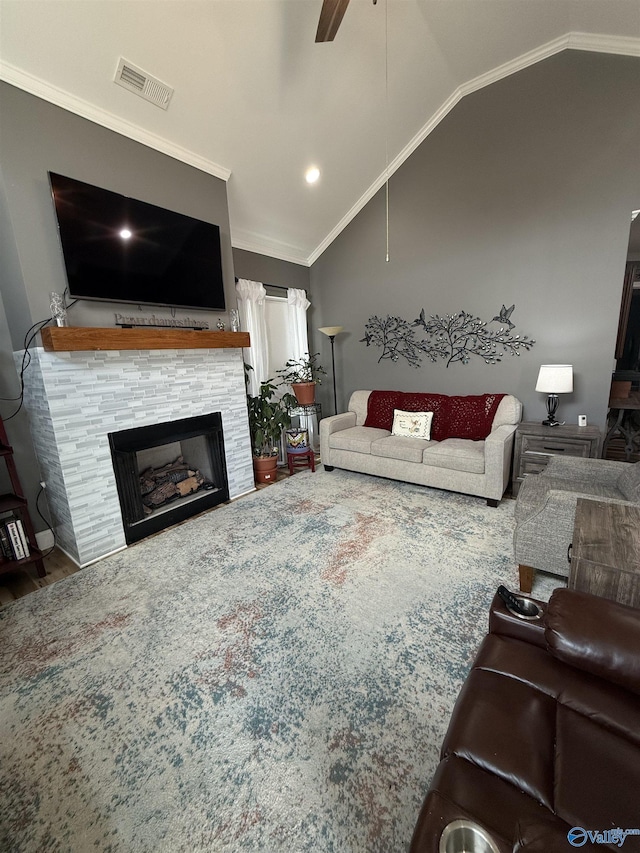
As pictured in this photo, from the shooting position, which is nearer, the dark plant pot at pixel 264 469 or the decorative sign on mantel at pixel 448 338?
the decorative sign on mantel at pixel 448 338

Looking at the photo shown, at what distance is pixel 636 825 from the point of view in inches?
23.8

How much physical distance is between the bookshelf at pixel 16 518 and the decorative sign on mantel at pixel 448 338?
356 centimetres

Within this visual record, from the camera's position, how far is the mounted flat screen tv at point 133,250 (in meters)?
2.08

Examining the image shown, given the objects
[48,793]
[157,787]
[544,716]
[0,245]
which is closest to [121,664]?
[48,793]

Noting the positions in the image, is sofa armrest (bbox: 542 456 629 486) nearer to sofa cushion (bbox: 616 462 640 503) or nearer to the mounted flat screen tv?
sofa cushion (bbox: 616 462 640 503)

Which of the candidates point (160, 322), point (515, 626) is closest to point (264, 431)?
point (160, 322)

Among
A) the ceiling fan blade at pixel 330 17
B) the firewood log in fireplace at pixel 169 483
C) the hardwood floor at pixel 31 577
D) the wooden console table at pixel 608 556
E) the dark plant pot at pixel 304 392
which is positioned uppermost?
the ceiling fan blade at pixel 330 17

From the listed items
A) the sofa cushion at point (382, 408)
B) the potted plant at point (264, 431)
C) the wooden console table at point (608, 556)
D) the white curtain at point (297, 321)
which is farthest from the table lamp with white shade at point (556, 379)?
the white curtain at point (297, 321)

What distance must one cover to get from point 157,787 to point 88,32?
11.3 ft

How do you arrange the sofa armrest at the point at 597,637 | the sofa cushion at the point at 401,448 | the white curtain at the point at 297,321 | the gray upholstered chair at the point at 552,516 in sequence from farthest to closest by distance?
1. the white curtain at the point at 297,321
2. the sofa cushion at the point at 401,448
3. the gray upholstered chair at the point at 552,516
4. the sofa armrest at the point at 597,637

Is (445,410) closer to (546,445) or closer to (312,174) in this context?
(546,445)

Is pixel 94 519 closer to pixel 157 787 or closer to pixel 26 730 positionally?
pixel 26 730

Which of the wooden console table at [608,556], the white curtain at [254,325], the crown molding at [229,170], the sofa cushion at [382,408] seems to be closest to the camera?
the wooden console table at [608,556]

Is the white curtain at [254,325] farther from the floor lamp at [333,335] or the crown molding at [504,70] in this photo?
the crown molding at [504,70]
